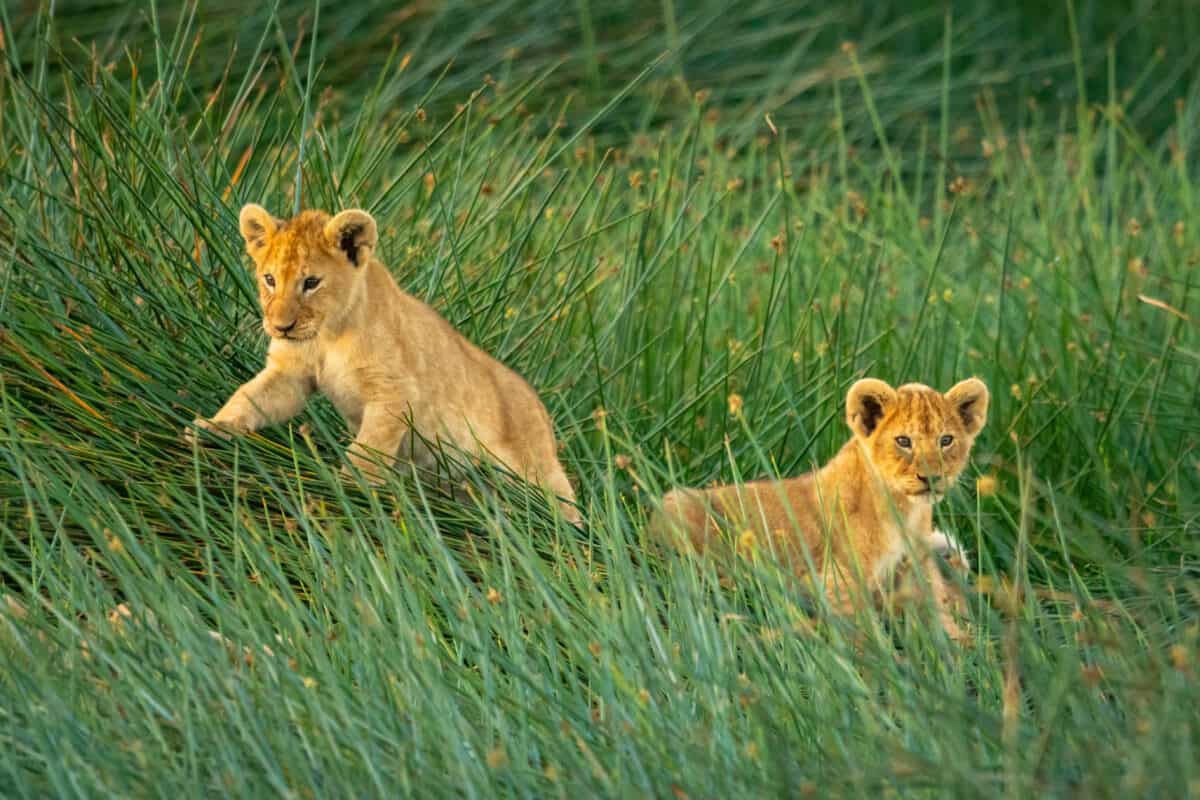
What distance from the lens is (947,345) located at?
7.76 meters

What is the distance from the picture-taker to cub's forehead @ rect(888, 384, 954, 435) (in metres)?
5.38

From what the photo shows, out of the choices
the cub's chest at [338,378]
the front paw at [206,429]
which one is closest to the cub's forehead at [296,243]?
the cub's chest at [338,378]

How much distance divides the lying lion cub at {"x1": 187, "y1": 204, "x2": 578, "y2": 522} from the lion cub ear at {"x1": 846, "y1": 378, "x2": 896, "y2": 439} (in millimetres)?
783

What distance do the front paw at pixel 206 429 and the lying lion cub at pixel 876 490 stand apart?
3.56 ft

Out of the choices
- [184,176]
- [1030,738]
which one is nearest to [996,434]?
[184,176]

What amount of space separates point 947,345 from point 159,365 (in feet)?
11.3

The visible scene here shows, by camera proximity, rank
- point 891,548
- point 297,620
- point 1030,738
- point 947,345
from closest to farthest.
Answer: point 1030,738 < point 297,620 < point 891,548 < point 947,345

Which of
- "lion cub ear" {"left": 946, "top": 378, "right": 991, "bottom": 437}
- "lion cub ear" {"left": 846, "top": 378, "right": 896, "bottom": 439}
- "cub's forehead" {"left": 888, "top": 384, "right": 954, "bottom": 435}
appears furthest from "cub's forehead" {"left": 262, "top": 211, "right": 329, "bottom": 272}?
"lion cub ear" {"left": 946, "top": 378, "right": 991, "bottom": 437}

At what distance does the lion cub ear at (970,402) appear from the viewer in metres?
5.39

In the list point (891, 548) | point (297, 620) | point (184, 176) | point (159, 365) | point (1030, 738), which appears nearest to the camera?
point (1030, 738)

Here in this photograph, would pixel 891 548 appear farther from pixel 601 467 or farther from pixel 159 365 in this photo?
pixel 159 365

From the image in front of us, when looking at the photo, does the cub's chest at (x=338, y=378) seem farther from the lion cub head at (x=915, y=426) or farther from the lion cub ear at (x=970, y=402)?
the lion cub ear at (x=970, y=402)

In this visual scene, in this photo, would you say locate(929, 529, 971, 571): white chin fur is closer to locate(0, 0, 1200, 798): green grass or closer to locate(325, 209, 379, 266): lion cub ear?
locate(0, 0, 1200, 798): green grass

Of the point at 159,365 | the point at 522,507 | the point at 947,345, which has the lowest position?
the point at 947,345
